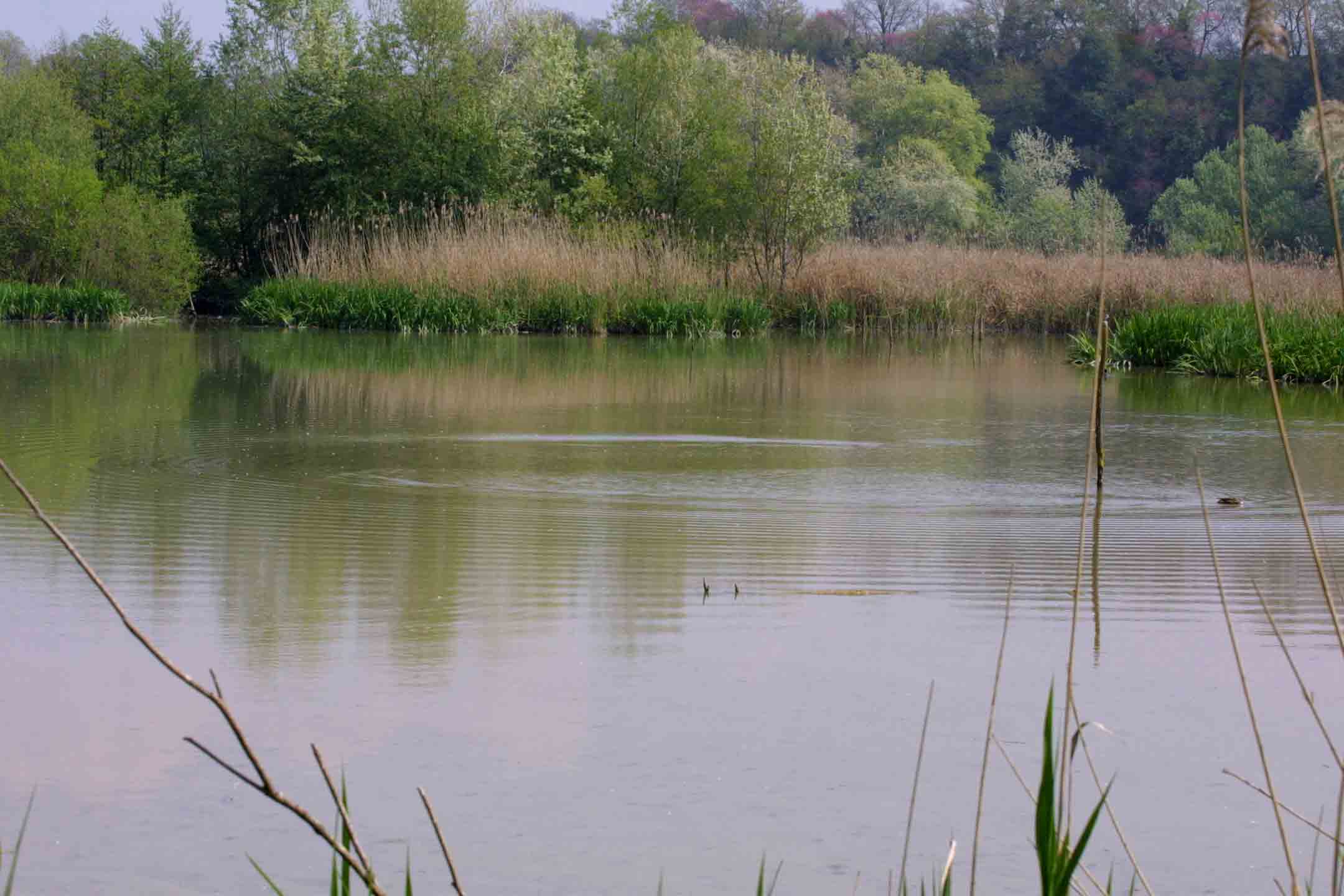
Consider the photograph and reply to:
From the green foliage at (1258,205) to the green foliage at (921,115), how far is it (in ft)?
27.0

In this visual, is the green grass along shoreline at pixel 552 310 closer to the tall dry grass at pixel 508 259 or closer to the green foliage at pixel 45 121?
the tall dry grass at pixel 508 259

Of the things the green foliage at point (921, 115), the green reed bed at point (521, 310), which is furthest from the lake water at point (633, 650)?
the green foliage at point (921, 115)

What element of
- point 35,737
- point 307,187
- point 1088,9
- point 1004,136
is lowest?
point 35,737

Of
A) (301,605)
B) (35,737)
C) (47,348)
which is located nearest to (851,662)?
(301,605)

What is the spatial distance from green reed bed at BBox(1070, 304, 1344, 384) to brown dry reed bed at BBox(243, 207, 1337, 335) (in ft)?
11.0

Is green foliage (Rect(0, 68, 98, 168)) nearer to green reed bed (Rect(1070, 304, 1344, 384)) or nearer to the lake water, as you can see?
green reed bed (Rect(1070, 304, 1344, 384))

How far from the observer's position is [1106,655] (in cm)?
448

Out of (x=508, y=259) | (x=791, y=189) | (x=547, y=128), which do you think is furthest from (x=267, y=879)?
(x=547, y=128)

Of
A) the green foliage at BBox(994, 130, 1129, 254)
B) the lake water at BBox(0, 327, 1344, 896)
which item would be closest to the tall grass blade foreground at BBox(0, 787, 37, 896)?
the lake water at BBox(0, 327, 1344, 896)

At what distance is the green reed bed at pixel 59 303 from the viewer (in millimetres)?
25062

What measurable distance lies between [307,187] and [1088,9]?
33844 millimetres

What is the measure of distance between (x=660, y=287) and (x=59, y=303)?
29.5 ft

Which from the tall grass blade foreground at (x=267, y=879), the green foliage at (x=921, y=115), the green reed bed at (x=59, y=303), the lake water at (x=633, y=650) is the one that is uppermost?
the green foliage at (x=921, y=115)

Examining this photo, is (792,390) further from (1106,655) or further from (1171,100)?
(1171,100)
